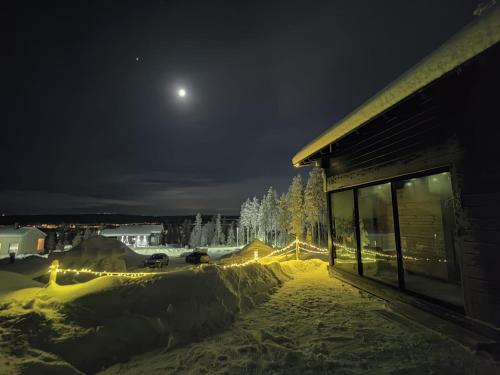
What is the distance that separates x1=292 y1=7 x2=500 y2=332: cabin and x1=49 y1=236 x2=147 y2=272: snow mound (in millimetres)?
18719

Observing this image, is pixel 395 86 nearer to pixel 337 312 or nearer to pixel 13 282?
pixel 337 312

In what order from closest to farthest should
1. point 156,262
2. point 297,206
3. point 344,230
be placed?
point 344,230 < point 156,262 < point 297,206

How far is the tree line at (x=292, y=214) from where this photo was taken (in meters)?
39.8

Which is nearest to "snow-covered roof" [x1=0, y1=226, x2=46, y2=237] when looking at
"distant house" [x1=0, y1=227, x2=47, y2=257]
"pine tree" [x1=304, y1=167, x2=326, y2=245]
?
"distant house" [x1=0, y1=227, x2=47, y2=257]

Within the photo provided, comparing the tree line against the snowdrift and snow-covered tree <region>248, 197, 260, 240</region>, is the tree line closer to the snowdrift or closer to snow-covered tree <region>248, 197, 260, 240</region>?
snow-covered tree <region>248, 197, 260, 240</region>

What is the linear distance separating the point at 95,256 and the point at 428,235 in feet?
76.4

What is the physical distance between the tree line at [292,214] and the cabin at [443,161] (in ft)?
67.3

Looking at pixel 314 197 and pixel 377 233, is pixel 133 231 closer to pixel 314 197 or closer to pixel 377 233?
pixel 314 197

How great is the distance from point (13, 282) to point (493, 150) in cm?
1261

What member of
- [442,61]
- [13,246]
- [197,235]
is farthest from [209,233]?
[442,61]

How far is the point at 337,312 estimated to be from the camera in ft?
18.0

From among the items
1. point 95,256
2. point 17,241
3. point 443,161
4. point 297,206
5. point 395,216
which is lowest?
point 17,241

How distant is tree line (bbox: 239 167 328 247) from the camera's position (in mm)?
39847

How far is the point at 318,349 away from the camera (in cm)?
382
